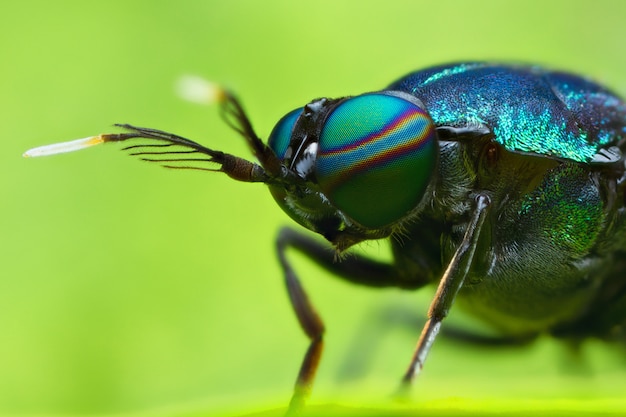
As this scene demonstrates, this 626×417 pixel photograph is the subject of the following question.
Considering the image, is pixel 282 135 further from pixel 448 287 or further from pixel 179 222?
pixel 179 222

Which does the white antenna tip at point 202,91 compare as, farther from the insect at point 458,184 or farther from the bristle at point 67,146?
the bristle at point 67,146

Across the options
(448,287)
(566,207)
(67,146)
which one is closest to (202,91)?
(67,146)

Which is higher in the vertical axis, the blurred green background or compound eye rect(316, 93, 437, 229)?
compound eye rect(316, 93, 437, 229)

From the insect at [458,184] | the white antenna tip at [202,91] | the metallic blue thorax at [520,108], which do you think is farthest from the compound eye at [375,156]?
the white antenna tip at [202,91]

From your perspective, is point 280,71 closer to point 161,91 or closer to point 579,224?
point 161,91

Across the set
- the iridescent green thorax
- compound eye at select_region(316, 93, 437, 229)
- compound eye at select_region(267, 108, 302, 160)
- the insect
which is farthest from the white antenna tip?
the iridescent green thorax

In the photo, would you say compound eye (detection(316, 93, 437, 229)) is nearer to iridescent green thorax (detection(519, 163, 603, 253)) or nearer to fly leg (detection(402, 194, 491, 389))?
fly leg (detection(402, 194, 491, 389))

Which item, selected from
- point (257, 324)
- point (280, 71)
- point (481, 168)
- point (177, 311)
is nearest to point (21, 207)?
point (177, 311)

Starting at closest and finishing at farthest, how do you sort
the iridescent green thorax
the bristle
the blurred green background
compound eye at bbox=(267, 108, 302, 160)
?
the bristle, compound eye at bbox=(267, 108, 302, 160), the iridescent green thorax, the blurred green background
